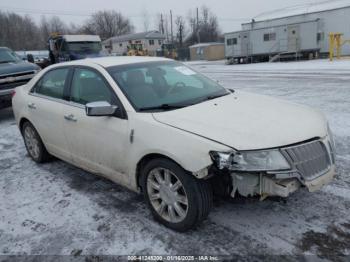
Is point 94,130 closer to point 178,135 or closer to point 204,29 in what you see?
point 178,135

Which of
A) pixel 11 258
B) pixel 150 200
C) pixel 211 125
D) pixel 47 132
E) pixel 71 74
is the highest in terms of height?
pixel 71 74

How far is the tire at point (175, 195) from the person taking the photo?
2.93 meters

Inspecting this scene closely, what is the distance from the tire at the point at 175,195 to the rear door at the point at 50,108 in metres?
1.69

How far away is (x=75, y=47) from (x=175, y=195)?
18467 mm

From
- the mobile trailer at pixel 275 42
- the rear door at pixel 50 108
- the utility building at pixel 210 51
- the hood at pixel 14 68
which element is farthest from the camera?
the utility building at pixel 210 51

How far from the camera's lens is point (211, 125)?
2984 millimetres

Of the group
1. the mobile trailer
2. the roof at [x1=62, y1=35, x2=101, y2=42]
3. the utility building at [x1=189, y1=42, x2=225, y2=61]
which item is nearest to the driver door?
the roof at [x1=62, y1=35, x2=101, y2=42]

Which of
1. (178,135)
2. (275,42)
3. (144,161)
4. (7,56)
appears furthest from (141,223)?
(275,42)

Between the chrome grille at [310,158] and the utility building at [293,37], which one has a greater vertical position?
the utility building at [293,37]

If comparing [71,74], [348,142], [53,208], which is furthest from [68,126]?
[348,142]

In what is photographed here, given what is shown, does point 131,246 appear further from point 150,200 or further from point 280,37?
point 280,37

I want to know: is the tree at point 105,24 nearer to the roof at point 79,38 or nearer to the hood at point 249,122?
the roof at point 79,38

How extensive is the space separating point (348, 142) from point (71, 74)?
4.30m

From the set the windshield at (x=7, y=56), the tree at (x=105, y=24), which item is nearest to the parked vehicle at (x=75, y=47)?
the windshield at (x=7, y=56)
